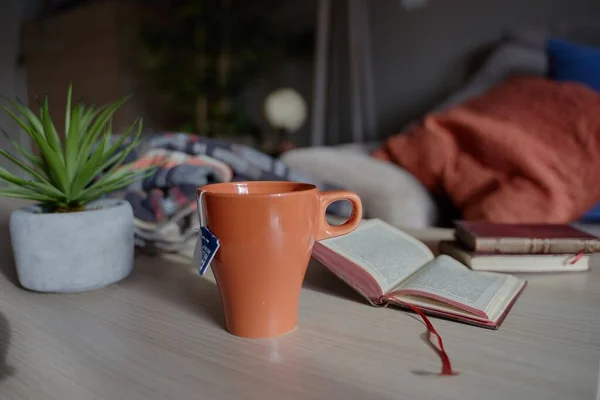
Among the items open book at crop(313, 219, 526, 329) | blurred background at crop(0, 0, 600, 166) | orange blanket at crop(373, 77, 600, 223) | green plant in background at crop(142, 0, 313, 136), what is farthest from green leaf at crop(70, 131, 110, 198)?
green plant in background at crop(142, 0, 313, 136)

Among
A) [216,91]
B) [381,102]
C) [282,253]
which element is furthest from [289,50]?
[282,253]

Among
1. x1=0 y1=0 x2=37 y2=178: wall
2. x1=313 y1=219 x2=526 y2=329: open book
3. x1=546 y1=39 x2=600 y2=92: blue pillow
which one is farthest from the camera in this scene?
x1=0 y1=0 x2=37 y2=178: wall

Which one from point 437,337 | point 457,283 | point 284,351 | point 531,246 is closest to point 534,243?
point 531,246

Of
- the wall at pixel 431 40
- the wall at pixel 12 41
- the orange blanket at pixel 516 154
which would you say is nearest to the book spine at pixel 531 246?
the orange blanket at pixel 516 154

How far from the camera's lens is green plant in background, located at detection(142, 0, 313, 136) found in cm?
245

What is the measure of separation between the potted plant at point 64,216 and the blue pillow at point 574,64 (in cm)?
125

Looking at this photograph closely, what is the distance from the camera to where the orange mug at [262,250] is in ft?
1.15

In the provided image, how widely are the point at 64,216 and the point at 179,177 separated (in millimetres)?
333

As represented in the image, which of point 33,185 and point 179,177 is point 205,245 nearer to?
point 33,185

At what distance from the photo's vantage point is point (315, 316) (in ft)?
1.41

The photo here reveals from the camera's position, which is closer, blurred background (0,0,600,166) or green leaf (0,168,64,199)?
green leaf (0,168,64,199)

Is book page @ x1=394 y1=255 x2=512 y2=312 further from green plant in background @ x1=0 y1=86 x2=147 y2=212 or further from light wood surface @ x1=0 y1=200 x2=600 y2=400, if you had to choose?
green plant in background @ x1=0 y1=86 x2=147 y2=212

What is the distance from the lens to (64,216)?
18.4 inches

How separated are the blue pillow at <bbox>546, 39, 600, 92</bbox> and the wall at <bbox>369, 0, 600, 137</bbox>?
44 cm
